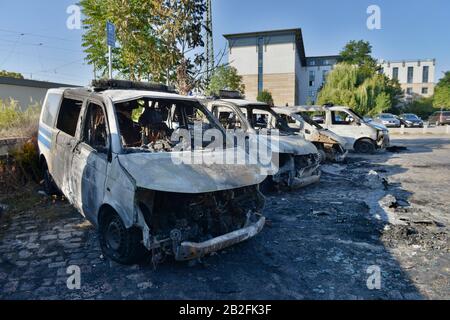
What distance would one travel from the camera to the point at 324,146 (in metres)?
10.6

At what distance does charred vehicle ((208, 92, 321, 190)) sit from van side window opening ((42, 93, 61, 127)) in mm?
3376

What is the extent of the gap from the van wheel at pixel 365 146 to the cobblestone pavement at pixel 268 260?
22.9ft

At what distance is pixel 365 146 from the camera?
42.3ft

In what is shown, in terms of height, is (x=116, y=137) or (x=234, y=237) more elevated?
(x=116, y=137)

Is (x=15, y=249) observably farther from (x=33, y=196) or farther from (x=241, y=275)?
(x=241, y=275)

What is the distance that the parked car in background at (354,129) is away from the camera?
41.4 feet

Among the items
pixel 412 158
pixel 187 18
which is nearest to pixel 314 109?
pixel 412 158

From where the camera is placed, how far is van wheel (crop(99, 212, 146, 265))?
353 cm

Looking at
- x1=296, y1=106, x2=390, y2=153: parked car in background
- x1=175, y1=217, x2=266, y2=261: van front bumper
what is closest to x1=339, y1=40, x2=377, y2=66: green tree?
x1=296, y1=106, x2=390, y2=153: parked car in background

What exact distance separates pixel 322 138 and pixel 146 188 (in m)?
8.01

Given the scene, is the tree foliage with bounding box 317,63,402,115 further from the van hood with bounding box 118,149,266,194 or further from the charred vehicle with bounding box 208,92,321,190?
the van hood with bounding box 118,149,266,194

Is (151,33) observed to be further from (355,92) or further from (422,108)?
(422,108)
